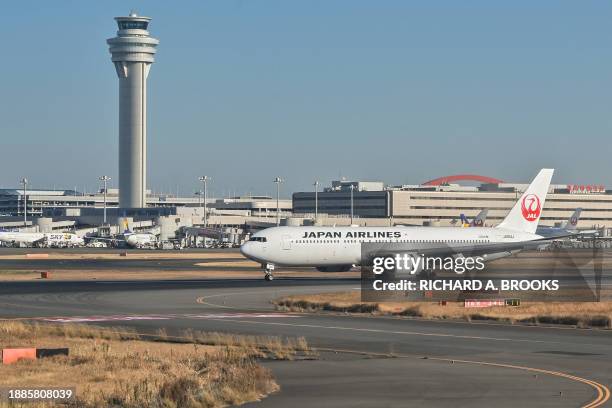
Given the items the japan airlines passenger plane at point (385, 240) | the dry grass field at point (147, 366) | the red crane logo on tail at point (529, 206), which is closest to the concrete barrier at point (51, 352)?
the dry grass field at point (147, 366)

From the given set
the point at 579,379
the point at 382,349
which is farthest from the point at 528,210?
the point at 579,379

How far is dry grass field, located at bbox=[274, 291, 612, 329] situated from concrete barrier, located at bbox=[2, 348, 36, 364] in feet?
78.9

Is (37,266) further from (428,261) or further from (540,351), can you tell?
(540,351)

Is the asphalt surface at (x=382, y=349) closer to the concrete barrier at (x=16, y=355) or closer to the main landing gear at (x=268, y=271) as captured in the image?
the concrete barrier at (x=16, y=355)

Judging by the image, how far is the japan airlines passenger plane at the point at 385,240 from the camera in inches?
3563

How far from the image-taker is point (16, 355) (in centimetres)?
3494

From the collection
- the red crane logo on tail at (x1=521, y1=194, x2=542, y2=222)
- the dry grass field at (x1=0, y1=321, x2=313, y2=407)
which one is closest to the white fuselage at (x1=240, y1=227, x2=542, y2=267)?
the red crane logo on tail at (x1=521, y1=194, x2=542, y2=222)

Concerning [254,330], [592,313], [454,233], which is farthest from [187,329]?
[454,233]

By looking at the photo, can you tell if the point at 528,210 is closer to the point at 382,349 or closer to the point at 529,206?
the point at 529,206

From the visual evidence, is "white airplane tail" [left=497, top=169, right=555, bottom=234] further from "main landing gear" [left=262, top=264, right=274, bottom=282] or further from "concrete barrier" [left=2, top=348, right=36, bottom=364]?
"concrete barrier" [left=2, top=348, right=36, bottom=364]

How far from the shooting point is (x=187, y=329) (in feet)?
155

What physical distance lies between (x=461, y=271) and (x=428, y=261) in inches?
160

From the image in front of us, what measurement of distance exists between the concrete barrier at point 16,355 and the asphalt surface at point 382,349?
7692mm

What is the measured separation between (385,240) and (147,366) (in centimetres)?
6271
